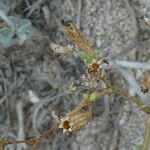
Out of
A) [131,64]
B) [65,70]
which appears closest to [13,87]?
[65,70]

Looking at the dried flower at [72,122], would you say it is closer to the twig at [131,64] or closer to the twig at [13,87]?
the twig at [131,64]

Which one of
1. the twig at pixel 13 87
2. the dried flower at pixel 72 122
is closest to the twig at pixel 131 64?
the dried flower at pixel 72 122

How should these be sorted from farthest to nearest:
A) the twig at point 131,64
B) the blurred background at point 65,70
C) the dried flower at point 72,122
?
the blurred background at point 65,70
the twig at point 131,64
the dried flower at point 72,122

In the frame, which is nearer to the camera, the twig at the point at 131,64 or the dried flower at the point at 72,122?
the dried flower at the point at 72,122

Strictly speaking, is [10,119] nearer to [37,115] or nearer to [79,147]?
[37,115]

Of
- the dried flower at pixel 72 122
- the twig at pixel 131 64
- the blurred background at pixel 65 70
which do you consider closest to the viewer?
the dried flower at pixel 72 122

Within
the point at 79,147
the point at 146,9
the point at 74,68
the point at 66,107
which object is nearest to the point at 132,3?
the point at 146,9

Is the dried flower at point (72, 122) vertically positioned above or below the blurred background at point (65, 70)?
below

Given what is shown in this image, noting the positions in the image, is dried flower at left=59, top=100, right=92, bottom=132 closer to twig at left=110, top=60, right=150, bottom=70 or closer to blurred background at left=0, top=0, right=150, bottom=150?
twig at left=110, top=60, right=150, bottom=70

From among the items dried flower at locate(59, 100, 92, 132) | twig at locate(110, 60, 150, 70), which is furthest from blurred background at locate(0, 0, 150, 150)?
dried flower at locate(59, 100, 92, 132)
